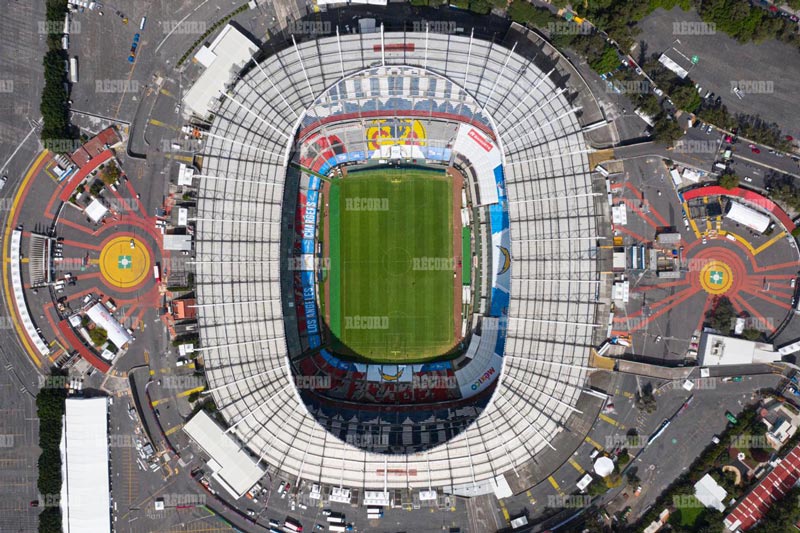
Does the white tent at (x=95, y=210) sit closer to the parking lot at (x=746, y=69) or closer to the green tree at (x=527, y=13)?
the green tree at (x=527, y=13)

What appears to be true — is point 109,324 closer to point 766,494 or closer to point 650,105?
point 650,105

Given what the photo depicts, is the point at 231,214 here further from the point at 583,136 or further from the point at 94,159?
the point at 583,136

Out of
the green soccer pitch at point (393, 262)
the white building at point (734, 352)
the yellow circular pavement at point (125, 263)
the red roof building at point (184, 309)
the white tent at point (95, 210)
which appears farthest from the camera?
the green soccer pitch at point (393, 262)

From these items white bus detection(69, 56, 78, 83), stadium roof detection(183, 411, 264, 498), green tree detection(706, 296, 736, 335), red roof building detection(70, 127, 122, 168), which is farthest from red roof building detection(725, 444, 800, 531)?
white bus detection(69, 56, 78, 83)

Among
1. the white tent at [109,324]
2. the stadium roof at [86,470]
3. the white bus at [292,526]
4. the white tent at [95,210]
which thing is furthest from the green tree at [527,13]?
the stadium roof at [86,470]

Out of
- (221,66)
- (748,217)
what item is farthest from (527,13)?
(221,66)

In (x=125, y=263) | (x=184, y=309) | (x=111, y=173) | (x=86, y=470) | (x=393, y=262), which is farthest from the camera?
(x=393, y=262)
